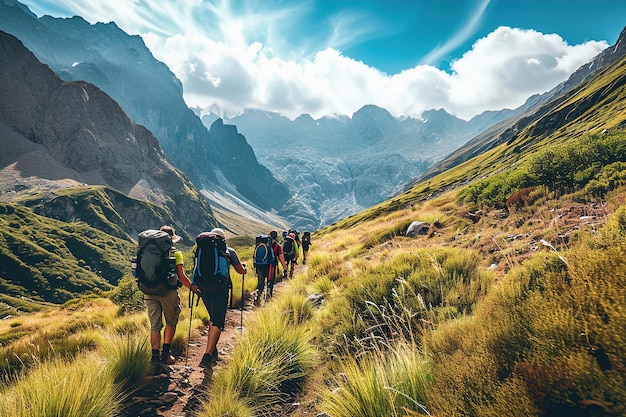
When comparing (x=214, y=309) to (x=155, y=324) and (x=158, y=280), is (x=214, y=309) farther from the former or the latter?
(x=158, y=280)

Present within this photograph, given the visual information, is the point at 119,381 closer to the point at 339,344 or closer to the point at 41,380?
the point at 41,380

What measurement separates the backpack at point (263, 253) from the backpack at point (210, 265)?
5030mm

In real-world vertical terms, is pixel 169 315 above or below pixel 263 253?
below

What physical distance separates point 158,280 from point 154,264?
0.35 metres

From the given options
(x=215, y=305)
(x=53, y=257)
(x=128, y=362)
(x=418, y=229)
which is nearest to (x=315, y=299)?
(x=215, y=305)

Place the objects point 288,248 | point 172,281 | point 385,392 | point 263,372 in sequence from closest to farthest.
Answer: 1. point 385,392
2. point 263,372
3. point 172,281
4. point 288,248

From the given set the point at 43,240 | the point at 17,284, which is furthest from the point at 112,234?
the point at 17,284

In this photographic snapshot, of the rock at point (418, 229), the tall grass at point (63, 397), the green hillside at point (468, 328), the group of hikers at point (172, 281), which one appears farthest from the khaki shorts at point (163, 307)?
the rock at point (418, 229)

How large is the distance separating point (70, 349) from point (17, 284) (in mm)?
163509

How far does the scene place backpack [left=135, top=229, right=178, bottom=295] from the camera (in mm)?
6930

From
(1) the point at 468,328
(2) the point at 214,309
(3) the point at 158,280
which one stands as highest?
(3) the point at 158,280

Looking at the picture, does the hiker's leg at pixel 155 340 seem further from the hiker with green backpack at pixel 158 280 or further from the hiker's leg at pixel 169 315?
the hiker's leg at pixel 169 315

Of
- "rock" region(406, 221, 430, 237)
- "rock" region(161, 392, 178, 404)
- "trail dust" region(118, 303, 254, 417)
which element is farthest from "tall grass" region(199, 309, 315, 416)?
"rock" region(406, 221, 430, 237)

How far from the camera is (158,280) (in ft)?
22.9
